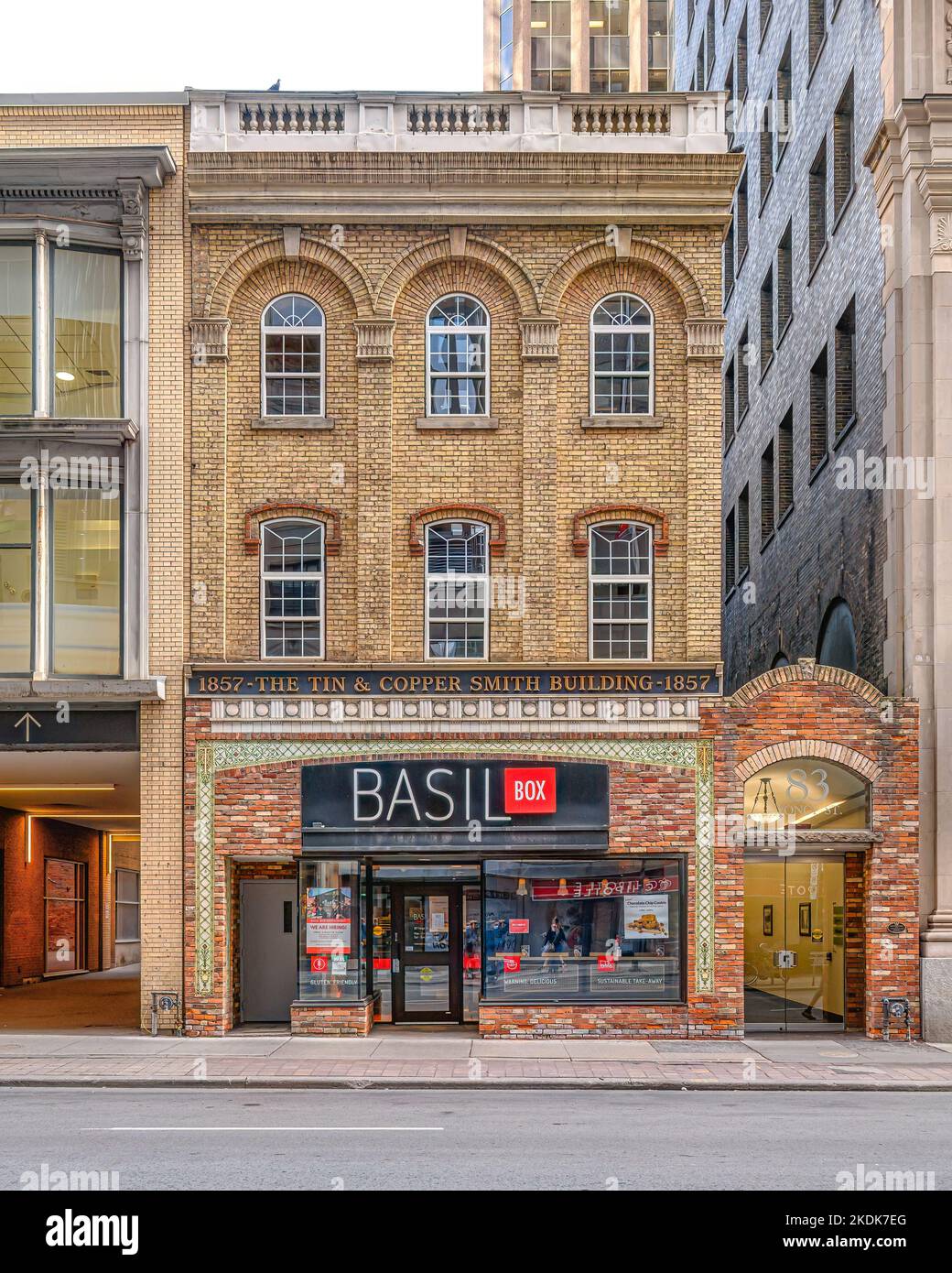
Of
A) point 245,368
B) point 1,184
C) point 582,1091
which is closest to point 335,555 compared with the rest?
point 245,368

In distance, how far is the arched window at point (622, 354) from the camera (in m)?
22.1

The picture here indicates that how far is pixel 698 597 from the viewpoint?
850 inches

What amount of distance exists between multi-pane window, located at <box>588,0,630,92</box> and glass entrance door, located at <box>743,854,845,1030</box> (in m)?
34.9

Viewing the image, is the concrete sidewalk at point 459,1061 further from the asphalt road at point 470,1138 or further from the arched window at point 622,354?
the arched window at point 622,354

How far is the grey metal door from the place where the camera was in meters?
22.0

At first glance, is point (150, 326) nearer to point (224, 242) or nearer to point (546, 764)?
point (224, 242)

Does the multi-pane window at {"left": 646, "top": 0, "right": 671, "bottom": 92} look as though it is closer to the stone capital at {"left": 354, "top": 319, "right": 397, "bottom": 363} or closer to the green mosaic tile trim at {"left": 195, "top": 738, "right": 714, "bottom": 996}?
the stone capital at {"left": 354, "top": 319, "right": 397, "bottom": 363}

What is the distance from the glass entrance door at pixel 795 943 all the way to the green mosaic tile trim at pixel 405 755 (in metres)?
0.97

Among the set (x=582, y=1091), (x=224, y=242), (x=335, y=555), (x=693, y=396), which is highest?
(x=224, y=242)

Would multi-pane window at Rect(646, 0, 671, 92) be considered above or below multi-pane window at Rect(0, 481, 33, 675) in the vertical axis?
above

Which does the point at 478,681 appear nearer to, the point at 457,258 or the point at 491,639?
the point at 491,639

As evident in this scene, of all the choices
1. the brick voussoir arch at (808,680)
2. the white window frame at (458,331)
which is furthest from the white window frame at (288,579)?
the brick voussoir arch at (808,680)

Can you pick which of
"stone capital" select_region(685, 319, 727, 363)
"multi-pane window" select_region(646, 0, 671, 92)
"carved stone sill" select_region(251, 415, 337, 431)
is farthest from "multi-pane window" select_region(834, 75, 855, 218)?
"multi-pane window" select_region(646, 0, 671, 92)

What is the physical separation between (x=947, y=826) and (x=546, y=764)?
6.12 meters
